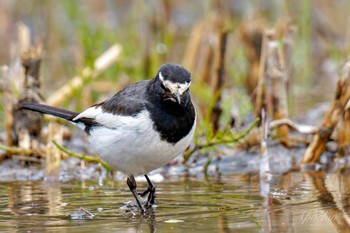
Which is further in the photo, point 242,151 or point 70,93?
point 70,93

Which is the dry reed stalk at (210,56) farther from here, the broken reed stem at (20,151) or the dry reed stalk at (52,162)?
the broken reed stem at (20,151)

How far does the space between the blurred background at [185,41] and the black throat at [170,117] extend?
2.62 meters

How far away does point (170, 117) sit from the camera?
5.71 meters

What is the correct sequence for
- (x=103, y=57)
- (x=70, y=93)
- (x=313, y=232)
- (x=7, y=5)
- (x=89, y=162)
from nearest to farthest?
(x=313, y=232) < (x=89, y=162) < (x=70, y=93) < (x=103, y=57) < (x=7, y=5)

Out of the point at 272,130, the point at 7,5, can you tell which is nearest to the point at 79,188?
the point at 272,130

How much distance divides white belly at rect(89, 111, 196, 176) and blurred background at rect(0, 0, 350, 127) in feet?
8.40

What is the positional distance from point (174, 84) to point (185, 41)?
882 centimetres

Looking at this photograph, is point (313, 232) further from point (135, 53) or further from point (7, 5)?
point (7, 5)

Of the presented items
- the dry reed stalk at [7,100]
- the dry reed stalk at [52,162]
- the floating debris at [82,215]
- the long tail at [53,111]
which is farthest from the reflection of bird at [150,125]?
the dry reed stalk at [7,100]

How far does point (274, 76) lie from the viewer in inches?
316

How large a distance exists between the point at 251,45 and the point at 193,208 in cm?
478

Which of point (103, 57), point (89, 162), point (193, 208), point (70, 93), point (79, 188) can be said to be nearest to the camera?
point (193, 208)

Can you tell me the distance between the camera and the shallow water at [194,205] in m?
5.08

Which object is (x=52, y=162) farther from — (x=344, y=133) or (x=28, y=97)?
(x=344, y=133)
